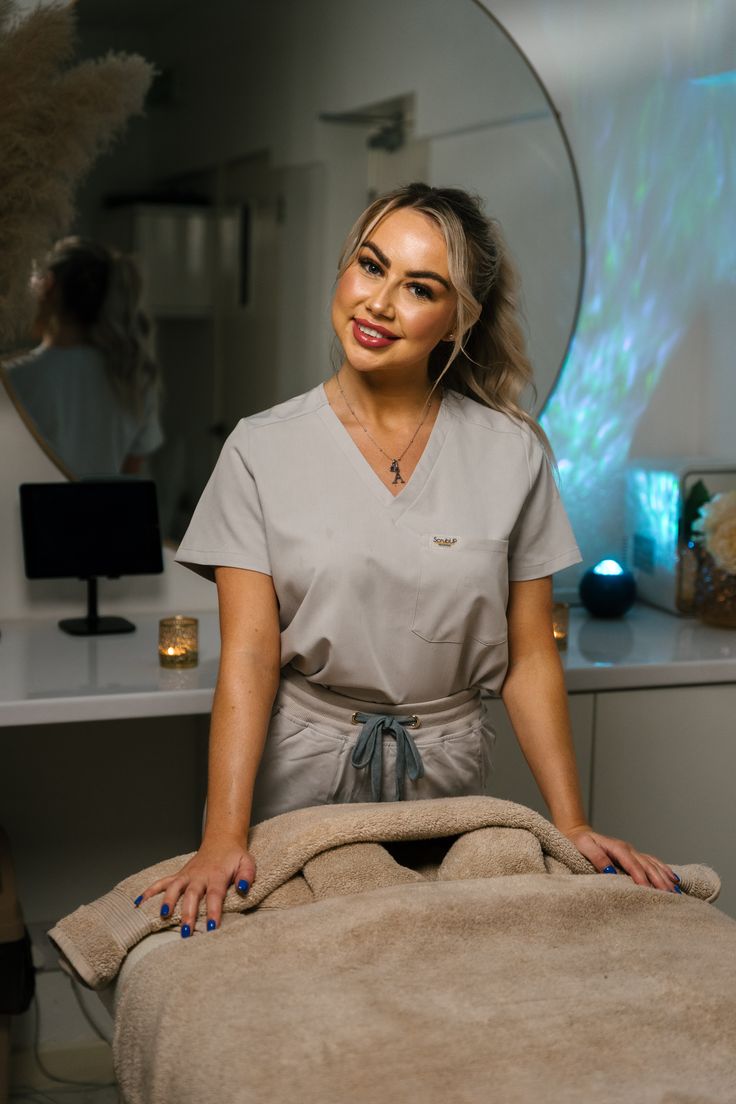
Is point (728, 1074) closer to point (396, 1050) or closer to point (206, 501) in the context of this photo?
point (396, 1050)

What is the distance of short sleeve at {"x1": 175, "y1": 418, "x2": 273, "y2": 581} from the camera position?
4.75 ft

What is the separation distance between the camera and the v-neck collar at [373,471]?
1466 mm

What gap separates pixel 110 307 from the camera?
210 centimetres

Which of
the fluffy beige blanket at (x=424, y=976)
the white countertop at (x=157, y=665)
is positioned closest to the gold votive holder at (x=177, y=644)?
the white countertop at (x=157, y=665)

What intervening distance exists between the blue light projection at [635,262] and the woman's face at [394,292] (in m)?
0.93

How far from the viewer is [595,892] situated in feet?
3.96

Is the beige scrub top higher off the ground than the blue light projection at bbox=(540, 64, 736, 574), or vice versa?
the blue light projection at bbox=(540, 64, 736, 574)

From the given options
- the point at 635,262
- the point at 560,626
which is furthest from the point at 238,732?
the point at 635,262

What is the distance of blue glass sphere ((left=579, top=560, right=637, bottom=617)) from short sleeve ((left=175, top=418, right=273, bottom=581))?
102 centimetres

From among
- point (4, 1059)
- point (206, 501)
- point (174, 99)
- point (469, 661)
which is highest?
point (174, 99)

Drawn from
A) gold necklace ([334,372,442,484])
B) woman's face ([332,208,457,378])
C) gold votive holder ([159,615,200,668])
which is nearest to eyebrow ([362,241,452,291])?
woman's face ([332,208,457,378])

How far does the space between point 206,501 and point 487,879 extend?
56 cm

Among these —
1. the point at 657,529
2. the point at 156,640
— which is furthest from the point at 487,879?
the point at 657,529

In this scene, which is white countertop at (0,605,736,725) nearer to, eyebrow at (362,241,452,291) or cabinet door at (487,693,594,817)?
cabinet door at (487,693,594,817)
